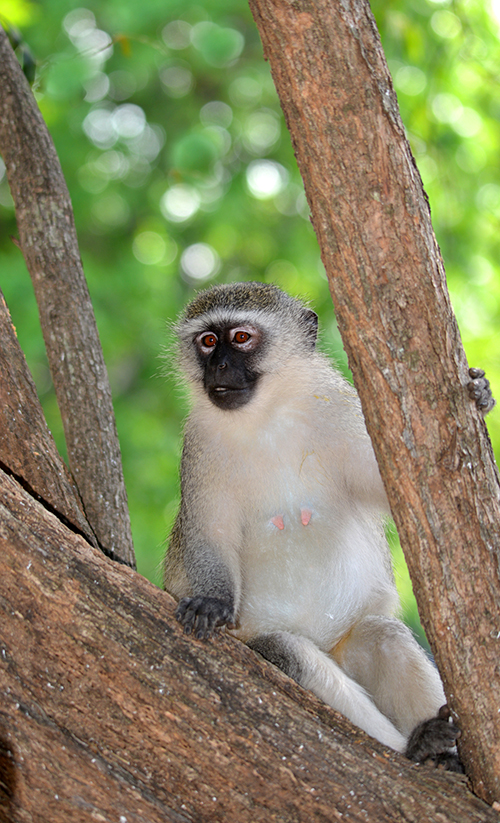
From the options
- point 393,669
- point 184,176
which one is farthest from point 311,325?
point 184,176

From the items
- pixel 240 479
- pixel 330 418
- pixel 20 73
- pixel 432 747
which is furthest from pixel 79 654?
pixel 20 73

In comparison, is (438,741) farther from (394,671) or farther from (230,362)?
(230,362)

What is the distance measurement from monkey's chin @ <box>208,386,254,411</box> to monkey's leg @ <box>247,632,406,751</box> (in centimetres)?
102

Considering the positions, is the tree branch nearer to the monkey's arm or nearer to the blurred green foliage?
the monkey's arm

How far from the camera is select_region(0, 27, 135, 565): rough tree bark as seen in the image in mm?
3428

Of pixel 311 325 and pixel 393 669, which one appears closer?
pixel 393 669

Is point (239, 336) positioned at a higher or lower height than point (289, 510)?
higher

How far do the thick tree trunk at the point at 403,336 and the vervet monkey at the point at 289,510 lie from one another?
40.5 inches

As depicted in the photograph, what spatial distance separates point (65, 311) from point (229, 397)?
2.75 feet

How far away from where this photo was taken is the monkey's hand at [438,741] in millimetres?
2504

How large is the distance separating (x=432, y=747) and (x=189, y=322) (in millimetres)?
2266

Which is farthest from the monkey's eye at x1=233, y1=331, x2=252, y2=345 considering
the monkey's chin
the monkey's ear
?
the monkey's ear

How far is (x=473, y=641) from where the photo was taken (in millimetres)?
2078

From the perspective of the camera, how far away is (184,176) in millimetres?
5359
